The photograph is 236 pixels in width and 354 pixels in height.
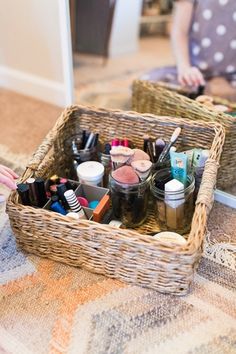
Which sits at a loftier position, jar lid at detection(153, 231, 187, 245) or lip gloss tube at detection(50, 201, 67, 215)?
lip gloss tube at detection(50, 201, 67, 215)

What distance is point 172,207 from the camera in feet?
2.45

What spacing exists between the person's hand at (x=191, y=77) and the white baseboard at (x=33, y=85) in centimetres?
40

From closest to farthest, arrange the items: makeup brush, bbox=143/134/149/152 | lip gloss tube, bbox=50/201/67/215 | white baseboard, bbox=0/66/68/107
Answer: lip gloss tube, bbox=50/201/67/215 → makeup brush, bbox=143/134/149/152 → white baseboard, bbox=0/66/68/107

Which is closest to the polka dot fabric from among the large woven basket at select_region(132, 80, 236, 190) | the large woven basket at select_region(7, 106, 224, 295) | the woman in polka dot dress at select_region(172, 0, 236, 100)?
the woman in polka dot dress at select_region(172, 0, 236, 100)

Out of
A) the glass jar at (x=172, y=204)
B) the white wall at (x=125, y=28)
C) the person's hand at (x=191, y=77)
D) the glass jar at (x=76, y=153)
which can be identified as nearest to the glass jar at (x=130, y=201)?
→ the glass jar at (x=172, y=204)

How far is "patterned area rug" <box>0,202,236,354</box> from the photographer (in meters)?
0.63

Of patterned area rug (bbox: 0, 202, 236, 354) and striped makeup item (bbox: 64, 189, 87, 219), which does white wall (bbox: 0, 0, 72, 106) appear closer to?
striped makeup item (bbox: 64, 189, 87, 219)

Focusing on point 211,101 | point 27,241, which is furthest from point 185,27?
point 27,241

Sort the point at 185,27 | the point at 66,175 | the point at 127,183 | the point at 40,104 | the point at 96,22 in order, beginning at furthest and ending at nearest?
the point at 96,22 < the point at 40,104 < the point at 185,27 < the point at 66,175 < the point at 127,183

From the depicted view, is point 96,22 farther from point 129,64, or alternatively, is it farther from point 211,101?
point 211,101

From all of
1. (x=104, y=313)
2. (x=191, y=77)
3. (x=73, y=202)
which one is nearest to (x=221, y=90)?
(x=191, y=77)

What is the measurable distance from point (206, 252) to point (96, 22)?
3.64ft

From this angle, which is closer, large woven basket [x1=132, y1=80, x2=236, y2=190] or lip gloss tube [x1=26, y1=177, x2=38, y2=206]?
lip gloss tube [x1=26, y1=177, x2=38, y2=206]

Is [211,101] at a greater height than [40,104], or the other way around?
[211,101]
